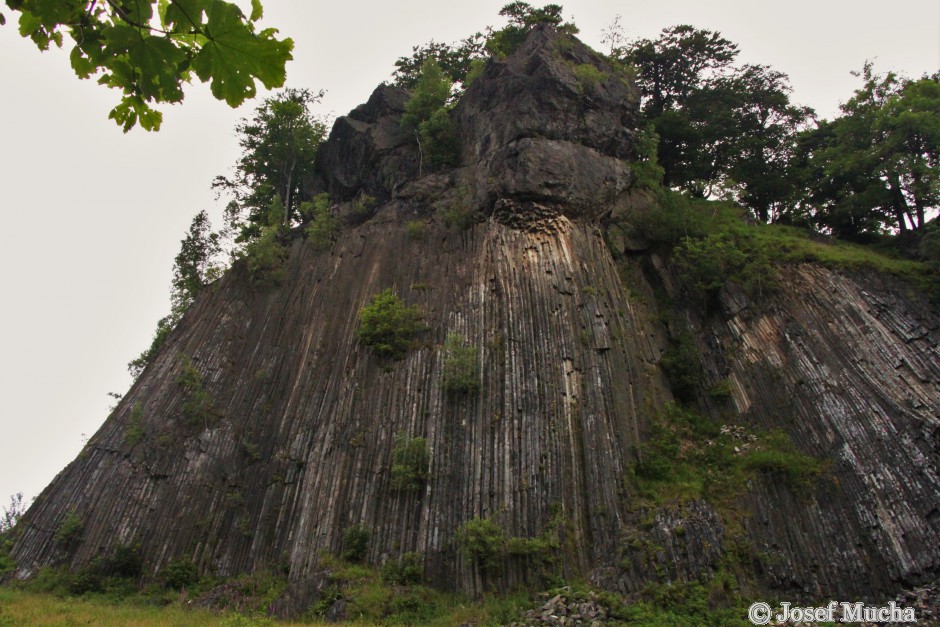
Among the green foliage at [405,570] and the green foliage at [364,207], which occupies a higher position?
the green foliage at [364,207]

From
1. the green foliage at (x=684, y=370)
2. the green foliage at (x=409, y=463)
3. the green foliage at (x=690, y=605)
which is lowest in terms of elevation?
the green foliage at (x=690, y=605)

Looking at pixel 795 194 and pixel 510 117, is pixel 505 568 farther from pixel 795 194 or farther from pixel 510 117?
pixel 795 194

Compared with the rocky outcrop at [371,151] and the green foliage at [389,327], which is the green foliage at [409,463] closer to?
the green foliage at [389,327]

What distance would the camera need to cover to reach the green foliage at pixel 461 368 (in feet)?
54.5

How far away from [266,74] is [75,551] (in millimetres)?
18124

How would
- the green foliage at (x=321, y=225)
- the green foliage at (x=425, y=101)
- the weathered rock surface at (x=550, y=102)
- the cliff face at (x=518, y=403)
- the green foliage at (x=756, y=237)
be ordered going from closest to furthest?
the cliff face at (x=518, y=403) → the green foliage at (x=756, y=237) → the weathered rock surface at (x=550, y=102) → the green foliage at (x=321, y=225) → the green foliage at (x=425, y=101)

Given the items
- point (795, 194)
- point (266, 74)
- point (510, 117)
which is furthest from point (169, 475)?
point (795, 194)

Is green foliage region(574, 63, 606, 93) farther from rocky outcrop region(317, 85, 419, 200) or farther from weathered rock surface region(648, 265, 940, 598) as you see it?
weathered rock surface region(648, 265, 940, 598)

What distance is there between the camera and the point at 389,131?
27.5m

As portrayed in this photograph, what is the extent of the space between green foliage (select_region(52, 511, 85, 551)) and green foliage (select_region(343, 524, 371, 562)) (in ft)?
25.6

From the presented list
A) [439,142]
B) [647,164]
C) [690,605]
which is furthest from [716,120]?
[690,605]

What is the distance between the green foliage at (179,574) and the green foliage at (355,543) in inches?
170

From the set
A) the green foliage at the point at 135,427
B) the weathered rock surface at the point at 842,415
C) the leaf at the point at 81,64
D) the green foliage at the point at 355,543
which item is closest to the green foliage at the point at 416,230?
the weathered rock surface at the point at 842,415

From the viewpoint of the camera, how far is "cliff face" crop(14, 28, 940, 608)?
1362cm
